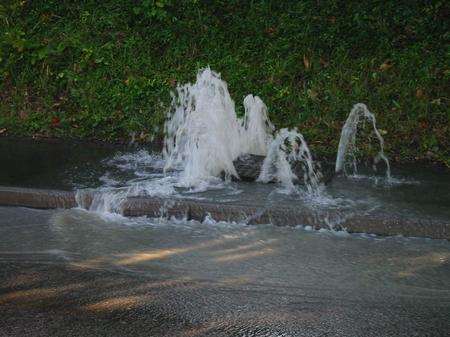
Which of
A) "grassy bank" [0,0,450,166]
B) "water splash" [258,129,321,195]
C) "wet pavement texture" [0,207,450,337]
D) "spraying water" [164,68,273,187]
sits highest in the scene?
"grassy bank" [0,0,450,166]

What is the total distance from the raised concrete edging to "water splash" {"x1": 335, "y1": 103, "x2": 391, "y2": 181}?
6.21 ft

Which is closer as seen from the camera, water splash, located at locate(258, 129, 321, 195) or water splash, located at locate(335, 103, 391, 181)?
water splash, located at locate(258, 129, 321, 195)

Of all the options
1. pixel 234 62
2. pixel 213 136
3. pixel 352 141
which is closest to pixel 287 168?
pixel 213 136

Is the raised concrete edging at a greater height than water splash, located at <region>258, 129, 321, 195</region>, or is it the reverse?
water splash, located at <region>258, 129, 321, 195</region>

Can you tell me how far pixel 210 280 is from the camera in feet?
17.0

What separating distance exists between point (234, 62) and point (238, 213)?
180 inches

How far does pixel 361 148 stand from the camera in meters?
9.08

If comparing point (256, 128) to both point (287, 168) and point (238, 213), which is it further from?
point (238, 213)

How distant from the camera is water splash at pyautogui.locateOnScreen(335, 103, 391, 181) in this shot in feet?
27.9

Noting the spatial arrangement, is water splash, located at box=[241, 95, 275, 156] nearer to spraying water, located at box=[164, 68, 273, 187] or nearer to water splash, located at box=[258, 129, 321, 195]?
spraying water, located at box=[164, 68, 273, 187]

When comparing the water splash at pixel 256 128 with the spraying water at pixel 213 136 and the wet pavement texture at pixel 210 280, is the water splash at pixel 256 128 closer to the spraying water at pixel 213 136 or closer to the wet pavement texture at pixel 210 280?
the spraying water at pixel 213 136

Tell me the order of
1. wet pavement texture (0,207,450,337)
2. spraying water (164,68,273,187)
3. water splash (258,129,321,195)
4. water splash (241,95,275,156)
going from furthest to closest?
1. water splash (241,95,275,156)
2. spraying water (164,68,273,187)
3. water splash (258,129,321,195)
4. wet pavement texture (0,207,450,337)

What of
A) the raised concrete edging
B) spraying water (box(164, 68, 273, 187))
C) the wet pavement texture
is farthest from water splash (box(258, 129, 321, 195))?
the wet pavement texture

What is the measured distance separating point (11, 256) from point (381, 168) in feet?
14.8
